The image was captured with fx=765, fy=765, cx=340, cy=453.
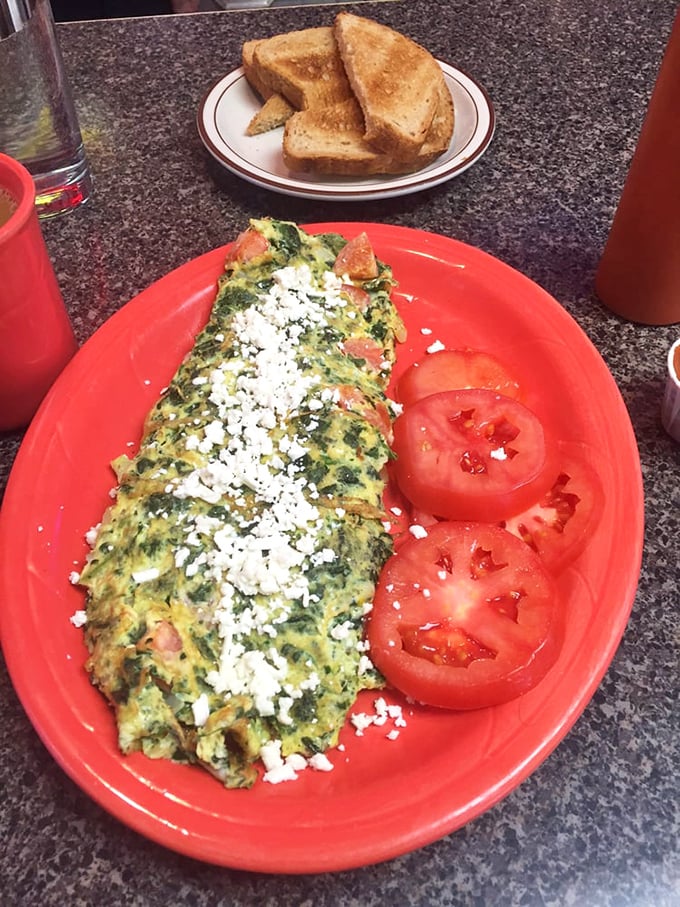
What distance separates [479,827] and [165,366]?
1091 millimetres

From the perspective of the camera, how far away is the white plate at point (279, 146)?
6.37ft

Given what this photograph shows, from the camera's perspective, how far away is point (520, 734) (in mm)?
1091

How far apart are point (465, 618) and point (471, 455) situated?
12.8 inches

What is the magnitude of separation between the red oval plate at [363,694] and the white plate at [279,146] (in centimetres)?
21

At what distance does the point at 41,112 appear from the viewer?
1.90 metres

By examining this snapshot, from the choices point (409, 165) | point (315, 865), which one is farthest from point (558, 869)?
point (409, 165)

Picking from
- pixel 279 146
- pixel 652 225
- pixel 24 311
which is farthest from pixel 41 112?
pixel 652 225

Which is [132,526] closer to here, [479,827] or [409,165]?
[479,827]

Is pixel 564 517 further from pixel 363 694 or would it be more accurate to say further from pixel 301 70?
pixel 301 70

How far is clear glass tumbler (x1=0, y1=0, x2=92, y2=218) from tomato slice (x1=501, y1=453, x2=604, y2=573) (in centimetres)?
148

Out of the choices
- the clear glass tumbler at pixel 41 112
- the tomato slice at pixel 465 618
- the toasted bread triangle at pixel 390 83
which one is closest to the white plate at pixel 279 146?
the toasted bread triangle at pixel 390 83

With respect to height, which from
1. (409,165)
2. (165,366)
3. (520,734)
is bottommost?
(520,734)

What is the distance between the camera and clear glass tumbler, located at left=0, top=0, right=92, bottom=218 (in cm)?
179

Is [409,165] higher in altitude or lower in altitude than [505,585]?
higher
